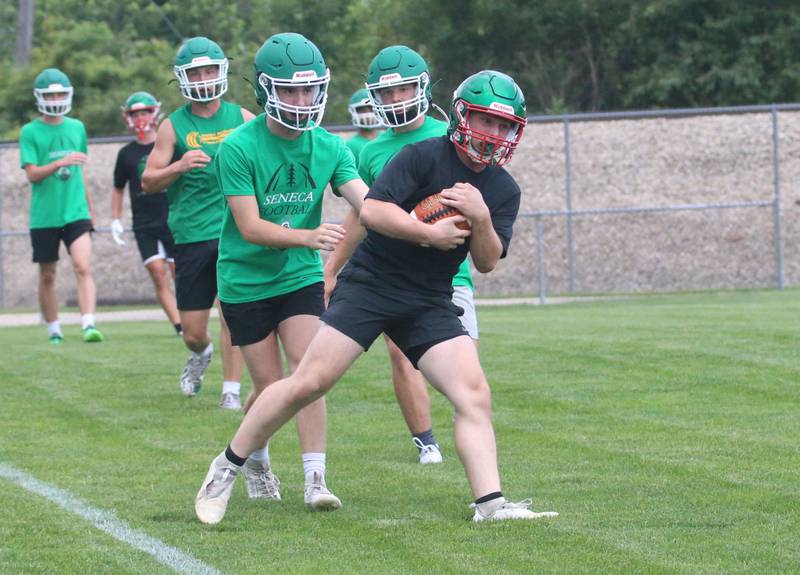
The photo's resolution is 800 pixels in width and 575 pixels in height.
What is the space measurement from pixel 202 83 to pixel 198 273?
1276mm

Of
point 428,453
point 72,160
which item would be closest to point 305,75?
point 428,453

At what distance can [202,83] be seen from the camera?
9195 mm

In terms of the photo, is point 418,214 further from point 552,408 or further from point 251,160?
point 552,408

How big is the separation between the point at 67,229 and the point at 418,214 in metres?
9.07

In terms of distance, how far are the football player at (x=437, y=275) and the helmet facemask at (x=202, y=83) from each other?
129 inches

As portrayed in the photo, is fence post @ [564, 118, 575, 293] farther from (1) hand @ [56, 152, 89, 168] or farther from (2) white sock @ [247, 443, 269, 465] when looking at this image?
(2) white sock @ [247, 443, 269, 465]

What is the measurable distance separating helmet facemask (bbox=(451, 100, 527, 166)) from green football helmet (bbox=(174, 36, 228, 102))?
356 centimetres

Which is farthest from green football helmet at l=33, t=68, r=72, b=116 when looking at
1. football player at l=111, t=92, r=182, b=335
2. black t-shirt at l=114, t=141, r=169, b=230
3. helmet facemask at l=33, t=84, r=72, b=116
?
black t-shirt at l=114, t=141, r=169, b=230

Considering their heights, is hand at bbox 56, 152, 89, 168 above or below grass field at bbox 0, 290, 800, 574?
above

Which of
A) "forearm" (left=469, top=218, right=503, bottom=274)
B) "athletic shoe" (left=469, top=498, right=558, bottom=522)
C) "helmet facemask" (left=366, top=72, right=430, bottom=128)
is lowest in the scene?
"athletic shoe" (left=469, top=498, right=558, bottom=522)

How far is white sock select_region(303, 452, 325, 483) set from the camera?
6559 millimetres

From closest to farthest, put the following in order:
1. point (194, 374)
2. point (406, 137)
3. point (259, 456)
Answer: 1. point (259, 456)
2. point (406, 137)
3. point (194, 374)

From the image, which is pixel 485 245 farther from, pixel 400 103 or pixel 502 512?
pixel 400 103

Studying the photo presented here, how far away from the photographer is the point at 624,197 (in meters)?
24.6
